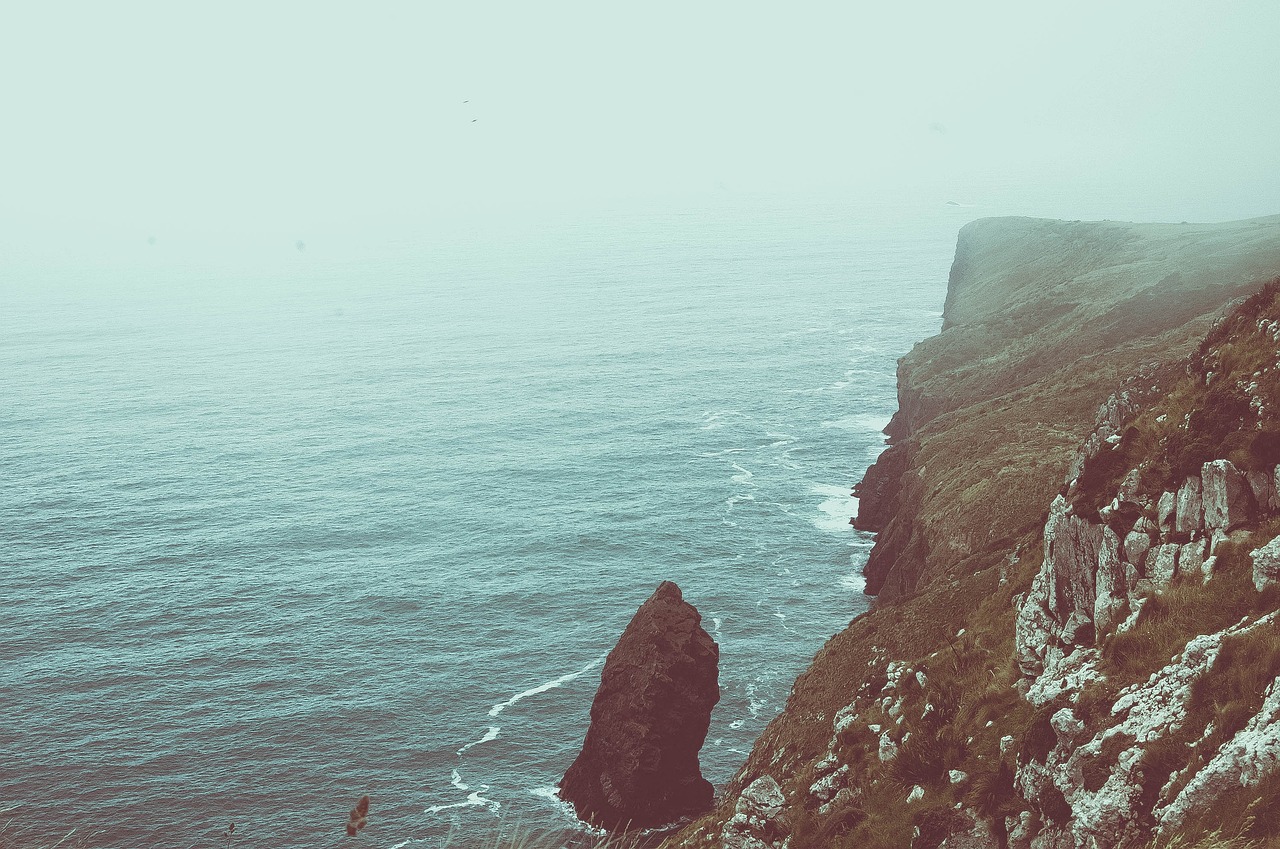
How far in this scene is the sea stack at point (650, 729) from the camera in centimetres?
5869

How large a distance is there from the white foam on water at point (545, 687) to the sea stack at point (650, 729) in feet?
32.2

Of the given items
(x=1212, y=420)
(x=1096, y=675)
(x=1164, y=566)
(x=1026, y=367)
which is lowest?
(x=1026, y=367)

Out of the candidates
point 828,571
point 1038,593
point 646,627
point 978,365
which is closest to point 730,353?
point 978,365

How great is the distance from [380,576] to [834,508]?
44477mm

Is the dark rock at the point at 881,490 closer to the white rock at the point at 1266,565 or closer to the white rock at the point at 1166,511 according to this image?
the white rock at the point at 1166,511

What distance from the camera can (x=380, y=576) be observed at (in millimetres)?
91312

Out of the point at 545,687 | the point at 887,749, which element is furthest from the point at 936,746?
the point at 545,687

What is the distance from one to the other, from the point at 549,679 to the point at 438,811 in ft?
51.4

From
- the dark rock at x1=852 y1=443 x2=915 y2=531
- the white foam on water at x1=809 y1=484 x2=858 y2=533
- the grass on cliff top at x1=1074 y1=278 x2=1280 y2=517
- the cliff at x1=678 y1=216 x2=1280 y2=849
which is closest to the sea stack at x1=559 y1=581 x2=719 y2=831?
the cliff at x1=678 y1=216 x2=1280 y2=849

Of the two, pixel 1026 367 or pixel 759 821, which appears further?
pixel 1026 367

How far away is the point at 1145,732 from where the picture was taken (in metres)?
20.0

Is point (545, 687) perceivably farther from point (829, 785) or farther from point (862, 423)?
point (862, 423)

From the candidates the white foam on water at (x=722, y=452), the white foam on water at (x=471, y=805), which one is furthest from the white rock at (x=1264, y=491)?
the white foam on water at (x=722, y=452)

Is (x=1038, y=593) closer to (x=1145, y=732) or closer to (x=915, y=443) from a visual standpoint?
(x=1145, y=732)
